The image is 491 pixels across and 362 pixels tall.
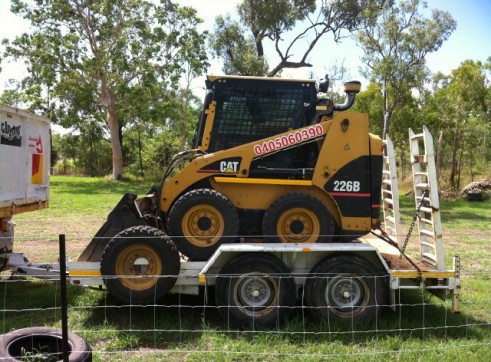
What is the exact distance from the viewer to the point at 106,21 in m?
27.0

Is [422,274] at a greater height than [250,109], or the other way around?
[250,109]

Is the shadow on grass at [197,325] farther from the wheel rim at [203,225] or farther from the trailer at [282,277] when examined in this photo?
the wheel rim at [203,225]

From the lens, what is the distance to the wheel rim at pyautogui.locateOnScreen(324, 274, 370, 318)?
217 inches

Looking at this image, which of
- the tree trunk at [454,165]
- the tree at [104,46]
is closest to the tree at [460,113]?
the tree trunk at [454,165]

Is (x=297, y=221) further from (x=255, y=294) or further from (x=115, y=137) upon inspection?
(x=115, y=137)

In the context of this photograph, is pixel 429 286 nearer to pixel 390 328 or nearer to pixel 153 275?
pixel 390 328

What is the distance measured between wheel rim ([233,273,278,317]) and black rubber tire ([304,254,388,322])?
39cm

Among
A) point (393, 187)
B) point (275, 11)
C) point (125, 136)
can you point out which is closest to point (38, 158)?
point (393, 187)

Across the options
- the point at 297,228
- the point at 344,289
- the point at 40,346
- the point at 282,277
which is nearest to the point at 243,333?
the point at 282,277

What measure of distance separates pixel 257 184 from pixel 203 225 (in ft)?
2.66

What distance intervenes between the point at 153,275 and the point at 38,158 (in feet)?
10.5

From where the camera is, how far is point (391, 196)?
7.17 metres

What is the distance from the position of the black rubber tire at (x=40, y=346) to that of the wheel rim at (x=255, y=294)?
1.76 m

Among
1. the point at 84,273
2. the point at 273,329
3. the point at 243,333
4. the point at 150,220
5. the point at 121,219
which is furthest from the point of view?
the point at 150,220
